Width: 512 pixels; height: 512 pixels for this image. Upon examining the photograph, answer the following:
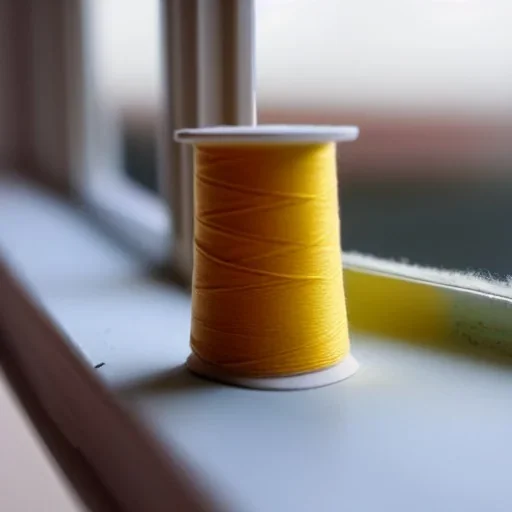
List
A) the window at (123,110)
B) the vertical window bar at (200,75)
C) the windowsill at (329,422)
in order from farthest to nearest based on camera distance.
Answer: the window at (123,110) → the vertical window bar at (200,75) → the windowsill at (329,422)

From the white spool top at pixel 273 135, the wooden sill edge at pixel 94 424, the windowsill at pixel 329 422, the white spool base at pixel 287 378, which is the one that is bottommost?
the wooden sill edge at pixel 94 424

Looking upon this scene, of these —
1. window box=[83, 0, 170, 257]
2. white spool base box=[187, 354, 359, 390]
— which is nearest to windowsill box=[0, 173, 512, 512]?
white spool base box=[187, 354, 359, 390]

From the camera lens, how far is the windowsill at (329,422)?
1.34 ft

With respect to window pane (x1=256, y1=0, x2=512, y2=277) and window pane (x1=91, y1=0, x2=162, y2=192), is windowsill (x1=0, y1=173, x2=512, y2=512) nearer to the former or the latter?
window pane (x1=256, y1=0, x2=512, y2=277)

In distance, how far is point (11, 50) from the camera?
149 centimetres

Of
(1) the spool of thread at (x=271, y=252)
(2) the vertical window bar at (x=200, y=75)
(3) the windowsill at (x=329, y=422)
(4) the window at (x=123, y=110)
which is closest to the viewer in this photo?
(3) the windowsill at (x=329, y=422)

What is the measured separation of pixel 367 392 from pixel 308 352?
49 millimetres

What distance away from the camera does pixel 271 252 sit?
1.69 feet

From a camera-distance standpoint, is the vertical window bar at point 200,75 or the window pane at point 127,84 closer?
the vertical window bar at point 200,75

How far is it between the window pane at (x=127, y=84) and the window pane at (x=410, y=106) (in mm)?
375

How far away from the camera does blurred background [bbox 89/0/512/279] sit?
66 centimetres

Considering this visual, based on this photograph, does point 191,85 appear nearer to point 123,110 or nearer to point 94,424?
point 94,424

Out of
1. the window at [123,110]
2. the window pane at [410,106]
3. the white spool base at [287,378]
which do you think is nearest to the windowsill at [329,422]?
the white spool base at [287,378]

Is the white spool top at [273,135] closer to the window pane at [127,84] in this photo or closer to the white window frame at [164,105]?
the white window frame at [164,105]
